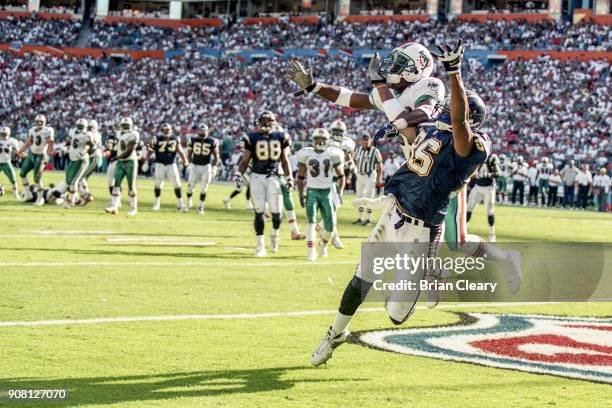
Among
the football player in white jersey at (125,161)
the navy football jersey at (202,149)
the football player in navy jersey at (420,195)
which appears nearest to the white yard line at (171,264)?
the football player in navy jersey at (420,195)

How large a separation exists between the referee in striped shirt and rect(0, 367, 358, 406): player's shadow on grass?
1569 cm

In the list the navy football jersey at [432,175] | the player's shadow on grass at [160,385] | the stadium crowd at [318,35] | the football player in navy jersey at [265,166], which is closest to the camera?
the player's shadow on grass at [160,385]

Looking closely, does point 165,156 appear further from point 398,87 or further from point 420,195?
point 420,195

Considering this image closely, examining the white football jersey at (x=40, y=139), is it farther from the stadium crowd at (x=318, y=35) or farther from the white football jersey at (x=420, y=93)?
the stadium crowd at (x=318, y=35)

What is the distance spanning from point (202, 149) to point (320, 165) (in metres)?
9.21

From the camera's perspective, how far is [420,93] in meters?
6.57

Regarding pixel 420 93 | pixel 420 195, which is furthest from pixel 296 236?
pixel 420 195

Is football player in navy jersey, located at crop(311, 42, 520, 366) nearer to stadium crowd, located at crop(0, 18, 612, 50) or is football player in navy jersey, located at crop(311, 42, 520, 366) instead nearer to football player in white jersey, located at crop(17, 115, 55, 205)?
football player in white jersey, located at crop(17, 115, 55, 205)

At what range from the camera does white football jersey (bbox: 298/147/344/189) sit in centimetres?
1438

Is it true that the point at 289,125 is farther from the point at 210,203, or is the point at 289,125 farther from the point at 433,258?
the point at 433,258

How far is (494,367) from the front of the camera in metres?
6.79

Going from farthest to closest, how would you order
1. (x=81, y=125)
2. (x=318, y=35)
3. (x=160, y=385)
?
(x=318, y=35), (x=81, y=125), (x=160, y=385)

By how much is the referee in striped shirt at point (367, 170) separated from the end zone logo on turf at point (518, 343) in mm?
12916

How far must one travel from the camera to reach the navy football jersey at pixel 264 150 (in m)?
14.4
